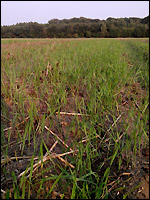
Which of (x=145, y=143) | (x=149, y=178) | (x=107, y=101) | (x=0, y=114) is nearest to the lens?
(x=149, y=178)

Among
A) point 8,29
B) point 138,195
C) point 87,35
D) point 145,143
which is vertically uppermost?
point 87,35

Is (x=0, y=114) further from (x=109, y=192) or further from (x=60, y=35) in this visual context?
(x=60, y=35)

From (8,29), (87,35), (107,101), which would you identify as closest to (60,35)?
(87,35)

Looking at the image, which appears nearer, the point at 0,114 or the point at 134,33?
the point at 0,114

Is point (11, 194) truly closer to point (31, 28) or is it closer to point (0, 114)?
point (0, 114)

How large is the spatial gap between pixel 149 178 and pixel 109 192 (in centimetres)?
23

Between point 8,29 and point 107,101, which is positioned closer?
point 107,101

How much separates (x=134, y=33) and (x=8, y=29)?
26.2 m

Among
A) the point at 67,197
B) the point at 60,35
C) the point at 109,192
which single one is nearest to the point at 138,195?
the point at 109,192

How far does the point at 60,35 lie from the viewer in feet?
118

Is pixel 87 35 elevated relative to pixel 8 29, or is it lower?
elevated

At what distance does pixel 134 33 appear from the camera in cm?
3906

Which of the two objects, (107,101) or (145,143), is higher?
(107,101)

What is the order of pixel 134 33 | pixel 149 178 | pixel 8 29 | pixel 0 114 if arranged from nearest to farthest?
1. pixel 149 178
2. pixel 0 114
3. pixel 8 29
4. pixel 134 33
